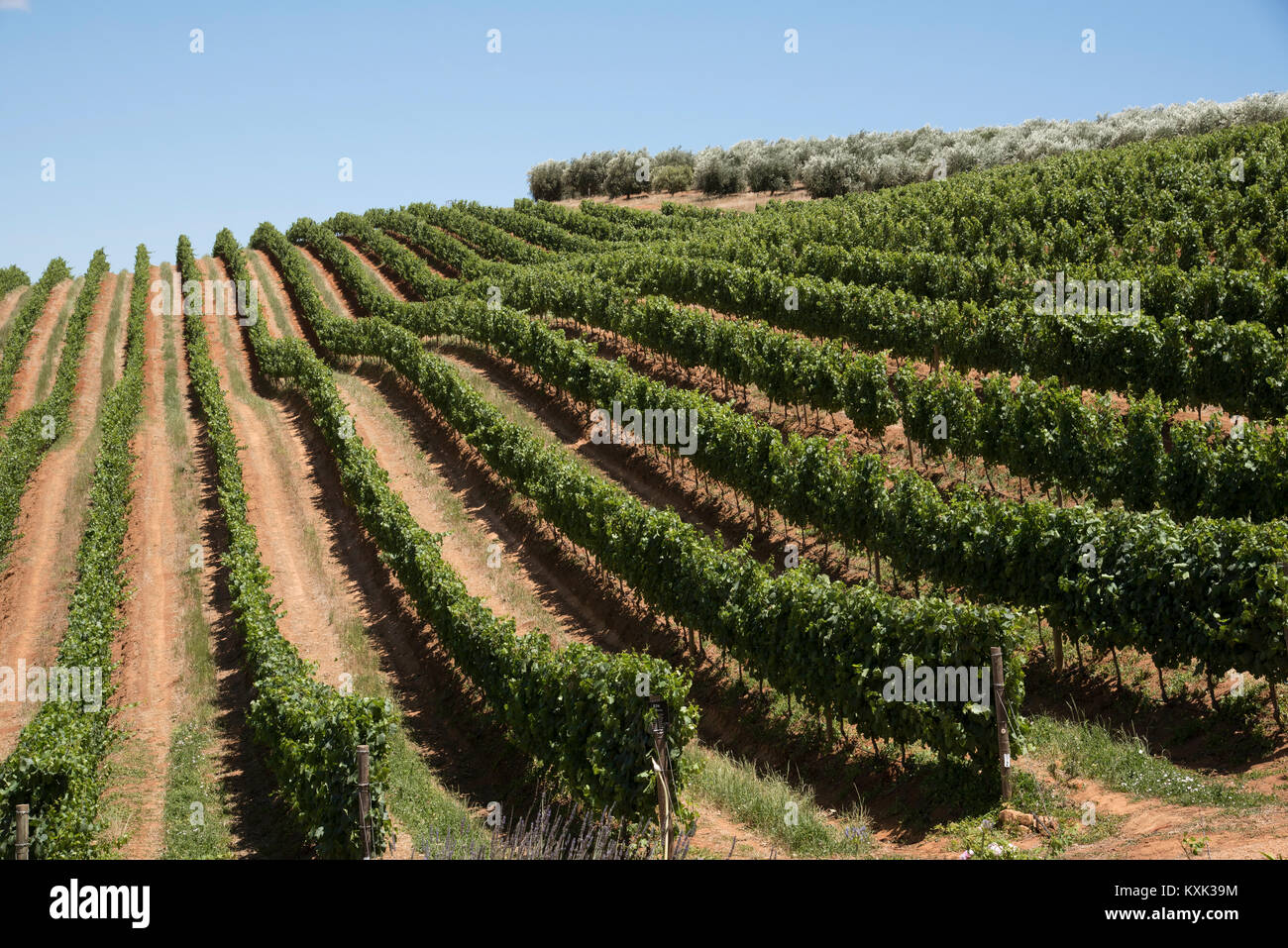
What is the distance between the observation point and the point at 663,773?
47.9 feet

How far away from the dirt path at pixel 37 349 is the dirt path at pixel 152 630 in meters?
8.71

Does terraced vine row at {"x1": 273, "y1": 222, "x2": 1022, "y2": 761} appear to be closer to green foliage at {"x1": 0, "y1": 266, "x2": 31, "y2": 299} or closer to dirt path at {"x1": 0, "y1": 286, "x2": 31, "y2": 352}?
dirt path at {"x1": 0, "y1": 286, "x2": 31, "y2": 352}

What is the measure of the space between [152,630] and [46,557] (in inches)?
348

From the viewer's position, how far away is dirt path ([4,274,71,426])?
1983 inches

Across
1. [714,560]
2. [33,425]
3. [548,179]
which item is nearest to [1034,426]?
[714,560]

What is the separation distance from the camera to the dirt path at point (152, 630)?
19672mm

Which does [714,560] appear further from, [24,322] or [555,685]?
[24,322]

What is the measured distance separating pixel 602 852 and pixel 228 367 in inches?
1969

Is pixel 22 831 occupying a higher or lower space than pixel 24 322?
lower

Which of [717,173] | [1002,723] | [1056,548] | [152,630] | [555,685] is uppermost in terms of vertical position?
[717,173]

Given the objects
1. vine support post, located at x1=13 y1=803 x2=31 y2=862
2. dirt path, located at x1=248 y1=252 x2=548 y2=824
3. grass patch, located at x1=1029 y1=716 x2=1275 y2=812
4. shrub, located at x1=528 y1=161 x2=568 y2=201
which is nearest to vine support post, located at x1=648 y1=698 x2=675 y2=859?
dirt path, located at x1=248 y1=252 x2=548 y2=824

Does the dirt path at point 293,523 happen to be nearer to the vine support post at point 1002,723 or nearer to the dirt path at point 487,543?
the dirt path at point 487,543

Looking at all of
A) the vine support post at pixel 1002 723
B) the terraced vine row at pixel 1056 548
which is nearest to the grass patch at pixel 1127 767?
the vine support post at pixel 1002 723

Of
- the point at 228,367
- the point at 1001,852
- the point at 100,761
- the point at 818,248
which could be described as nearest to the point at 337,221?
the point at 228,367
